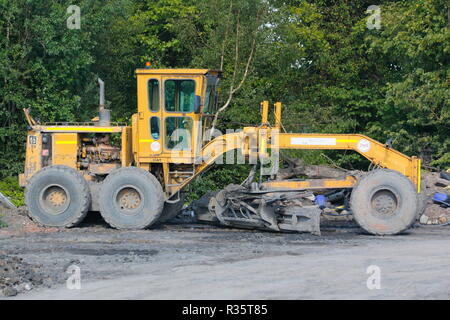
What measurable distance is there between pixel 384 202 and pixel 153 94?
540 centimetres

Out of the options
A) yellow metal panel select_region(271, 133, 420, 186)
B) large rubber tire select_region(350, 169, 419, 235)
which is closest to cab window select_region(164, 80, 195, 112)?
yellow metal panel select_region(271, 133, 420, 186)

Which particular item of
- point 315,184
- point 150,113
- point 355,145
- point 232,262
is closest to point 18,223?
point 150,113

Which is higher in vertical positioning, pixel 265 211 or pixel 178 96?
pixel 178 96

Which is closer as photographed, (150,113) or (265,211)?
(265,211)

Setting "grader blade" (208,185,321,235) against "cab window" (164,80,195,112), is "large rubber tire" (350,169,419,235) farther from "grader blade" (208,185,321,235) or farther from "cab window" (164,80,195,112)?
"cab window" (164,80,195,112)

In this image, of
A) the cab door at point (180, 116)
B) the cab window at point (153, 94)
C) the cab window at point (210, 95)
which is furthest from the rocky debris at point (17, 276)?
the cab window at point (210, 95)

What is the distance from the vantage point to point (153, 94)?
675 inches

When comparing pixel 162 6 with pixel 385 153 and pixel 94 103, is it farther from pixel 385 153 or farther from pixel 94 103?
pixel 385 153

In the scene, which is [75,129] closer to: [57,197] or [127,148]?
[127,148]

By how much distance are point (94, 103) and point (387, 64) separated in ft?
42.9

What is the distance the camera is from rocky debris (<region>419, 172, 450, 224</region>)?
18188 mm

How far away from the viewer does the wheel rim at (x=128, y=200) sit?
16.9 meters

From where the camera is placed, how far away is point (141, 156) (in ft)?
56.7

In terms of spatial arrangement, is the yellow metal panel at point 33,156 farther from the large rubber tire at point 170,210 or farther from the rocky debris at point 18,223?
the large rubber tire at point 170,210
